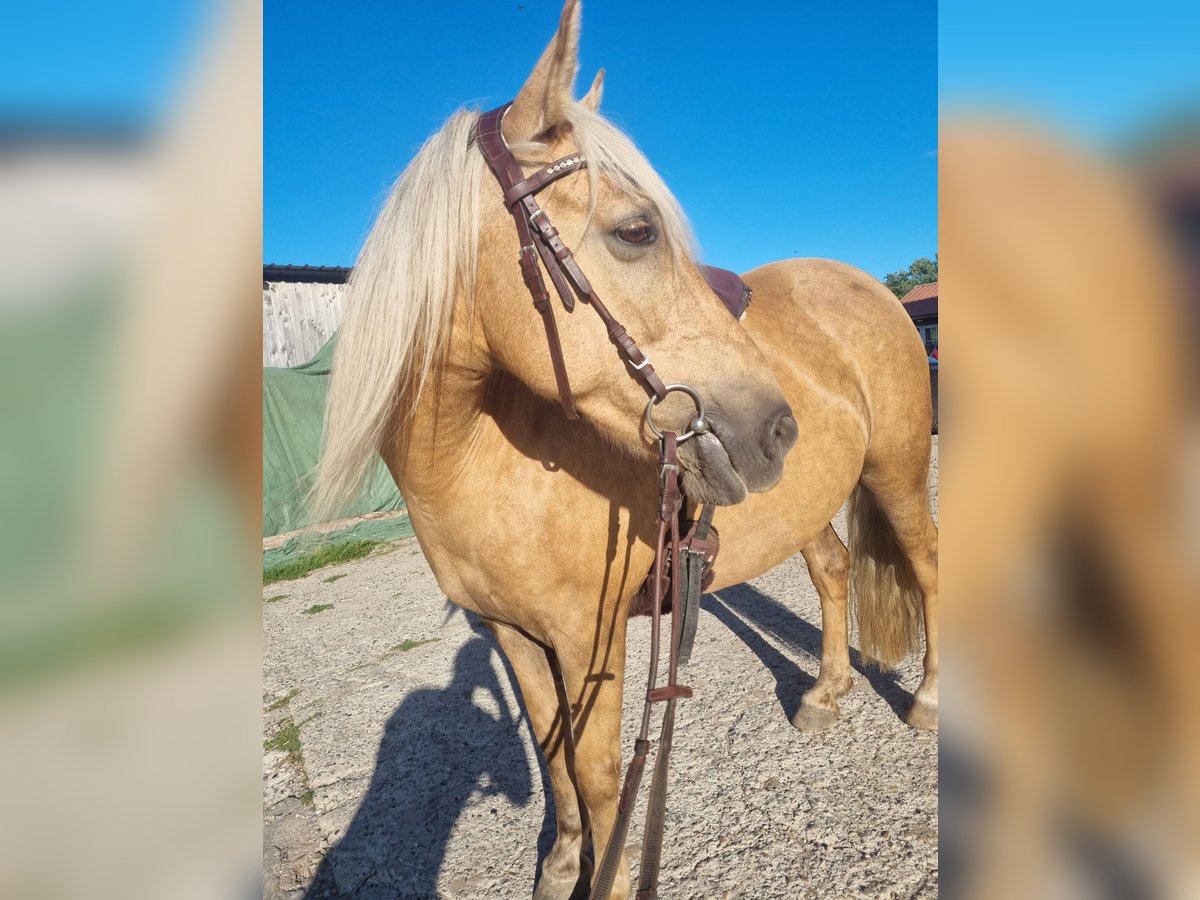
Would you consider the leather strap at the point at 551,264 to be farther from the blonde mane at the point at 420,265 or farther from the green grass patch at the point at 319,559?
the green grass patch at the point at 319,559

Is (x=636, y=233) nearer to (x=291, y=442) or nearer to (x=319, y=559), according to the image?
(x=319, y=559)

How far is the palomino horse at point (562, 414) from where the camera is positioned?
1.42 meters

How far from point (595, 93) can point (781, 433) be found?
1.23m

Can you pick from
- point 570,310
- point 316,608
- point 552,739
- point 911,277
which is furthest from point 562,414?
point 911,277

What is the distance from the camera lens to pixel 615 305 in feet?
4.65

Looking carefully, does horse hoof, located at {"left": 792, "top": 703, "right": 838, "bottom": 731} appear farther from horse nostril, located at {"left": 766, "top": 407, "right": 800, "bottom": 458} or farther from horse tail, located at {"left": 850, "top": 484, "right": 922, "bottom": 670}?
horse nostril, located at {"left": 766, "top": 407, "right": 800, "bottom": 458}

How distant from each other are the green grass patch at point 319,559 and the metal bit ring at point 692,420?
5.91m

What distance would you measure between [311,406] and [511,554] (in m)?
7.09

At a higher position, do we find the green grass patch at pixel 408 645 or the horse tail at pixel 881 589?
the horse tail at pixel 881 589

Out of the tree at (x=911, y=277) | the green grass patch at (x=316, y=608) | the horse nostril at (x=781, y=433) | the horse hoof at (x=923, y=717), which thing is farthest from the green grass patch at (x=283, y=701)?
the tree at (x=911, y=277)
